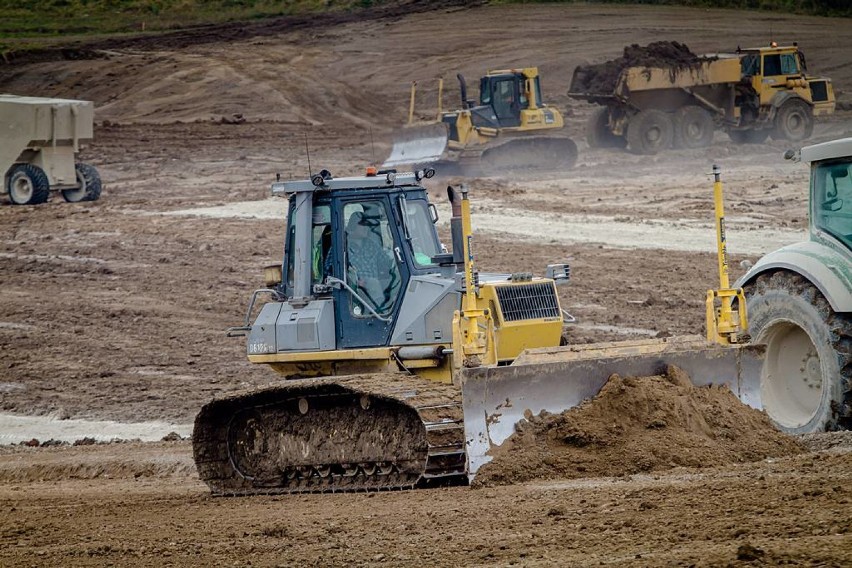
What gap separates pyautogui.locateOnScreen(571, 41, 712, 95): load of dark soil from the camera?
31641 mm

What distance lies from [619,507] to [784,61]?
27.5 metres

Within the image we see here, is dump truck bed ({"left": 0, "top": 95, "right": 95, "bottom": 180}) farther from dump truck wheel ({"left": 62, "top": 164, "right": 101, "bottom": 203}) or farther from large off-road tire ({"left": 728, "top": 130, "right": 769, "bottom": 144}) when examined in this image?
large off-road tire ({"left": 728, "top": 130, "right": 769, "bottom": 144})

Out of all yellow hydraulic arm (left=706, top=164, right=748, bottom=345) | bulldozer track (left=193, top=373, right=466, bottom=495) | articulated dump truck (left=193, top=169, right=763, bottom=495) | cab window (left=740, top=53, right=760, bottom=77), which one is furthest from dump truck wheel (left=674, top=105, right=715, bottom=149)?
bulldozer track (left=193, top=373, right=466, bottom=495)

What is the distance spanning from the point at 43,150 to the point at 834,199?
66.8 ft

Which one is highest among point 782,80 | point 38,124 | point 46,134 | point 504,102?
point 782,80

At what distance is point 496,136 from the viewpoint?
Answer: 99.7ft

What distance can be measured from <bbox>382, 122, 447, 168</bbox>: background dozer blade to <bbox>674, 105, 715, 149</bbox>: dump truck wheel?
612cm

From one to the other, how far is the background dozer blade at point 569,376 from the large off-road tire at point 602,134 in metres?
23.3

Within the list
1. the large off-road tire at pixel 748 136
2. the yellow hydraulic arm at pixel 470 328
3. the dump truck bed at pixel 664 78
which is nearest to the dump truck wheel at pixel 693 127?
the dump truck bed at pixel 664 78


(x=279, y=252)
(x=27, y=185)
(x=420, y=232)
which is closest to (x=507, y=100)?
(x=27, y=185)

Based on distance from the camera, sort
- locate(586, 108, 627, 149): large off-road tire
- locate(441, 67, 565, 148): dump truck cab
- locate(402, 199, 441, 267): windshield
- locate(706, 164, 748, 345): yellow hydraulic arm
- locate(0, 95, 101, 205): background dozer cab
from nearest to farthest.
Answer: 1. locate(706, 164, 748, 345): yellow hydraulic arm
2. locate(402, 199, 441, 267): windshield
3. locate(0, 95, 101, 205): background dozer cab
4. locate(441, 67, 565, 148): dump truck cab
5. locate(586, 108, 627, 149): large off-road tire

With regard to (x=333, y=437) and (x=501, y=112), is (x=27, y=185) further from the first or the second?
(x=333, y=437)

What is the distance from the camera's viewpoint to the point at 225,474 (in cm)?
959

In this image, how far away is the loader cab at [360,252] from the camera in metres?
Result: 9.91
